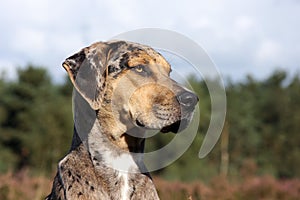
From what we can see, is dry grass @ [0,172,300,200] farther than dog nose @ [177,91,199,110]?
Yes

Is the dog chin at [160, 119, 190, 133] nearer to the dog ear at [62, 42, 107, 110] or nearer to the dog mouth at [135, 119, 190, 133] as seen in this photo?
the dog mouth at [135, 119, 190, 133]

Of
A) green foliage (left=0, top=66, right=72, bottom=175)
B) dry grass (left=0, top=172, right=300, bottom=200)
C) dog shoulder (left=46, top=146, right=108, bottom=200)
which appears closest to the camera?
dog shoulder (left=46, top=146, right=108, bottom=200)

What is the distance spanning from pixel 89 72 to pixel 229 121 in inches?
1829

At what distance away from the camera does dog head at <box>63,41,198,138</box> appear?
5953 millimetres

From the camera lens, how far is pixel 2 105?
53.8 m

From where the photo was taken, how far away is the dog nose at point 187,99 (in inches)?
228

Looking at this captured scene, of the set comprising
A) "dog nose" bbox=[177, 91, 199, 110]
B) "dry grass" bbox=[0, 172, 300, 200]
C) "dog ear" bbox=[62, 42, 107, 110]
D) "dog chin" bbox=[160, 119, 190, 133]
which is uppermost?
"dog ear" bbox=[62, 42, 107, 110]

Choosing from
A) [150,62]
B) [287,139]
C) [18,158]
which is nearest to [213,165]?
[287,139]

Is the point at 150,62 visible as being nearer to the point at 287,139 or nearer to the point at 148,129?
the point at 148,129

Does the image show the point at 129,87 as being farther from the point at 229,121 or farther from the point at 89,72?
the point at 229,121

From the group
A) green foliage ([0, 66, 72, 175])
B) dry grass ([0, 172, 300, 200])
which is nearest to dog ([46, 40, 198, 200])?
dry grass ([0, 172, 300, 200])

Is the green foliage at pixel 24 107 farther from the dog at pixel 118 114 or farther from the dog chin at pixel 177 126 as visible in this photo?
the dog chin at pixel 177 126

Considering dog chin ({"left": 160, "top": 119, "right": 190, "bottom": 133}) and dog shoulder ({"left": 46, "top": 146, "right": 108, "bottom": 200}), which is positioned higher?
dog chin ({"left": 160, "top": 119, "right": 190, "bottom": 133})

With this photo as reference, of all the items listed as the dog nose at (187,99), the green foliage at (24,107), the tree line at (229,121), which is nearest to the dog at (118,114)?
the dog nose at (187,99)
